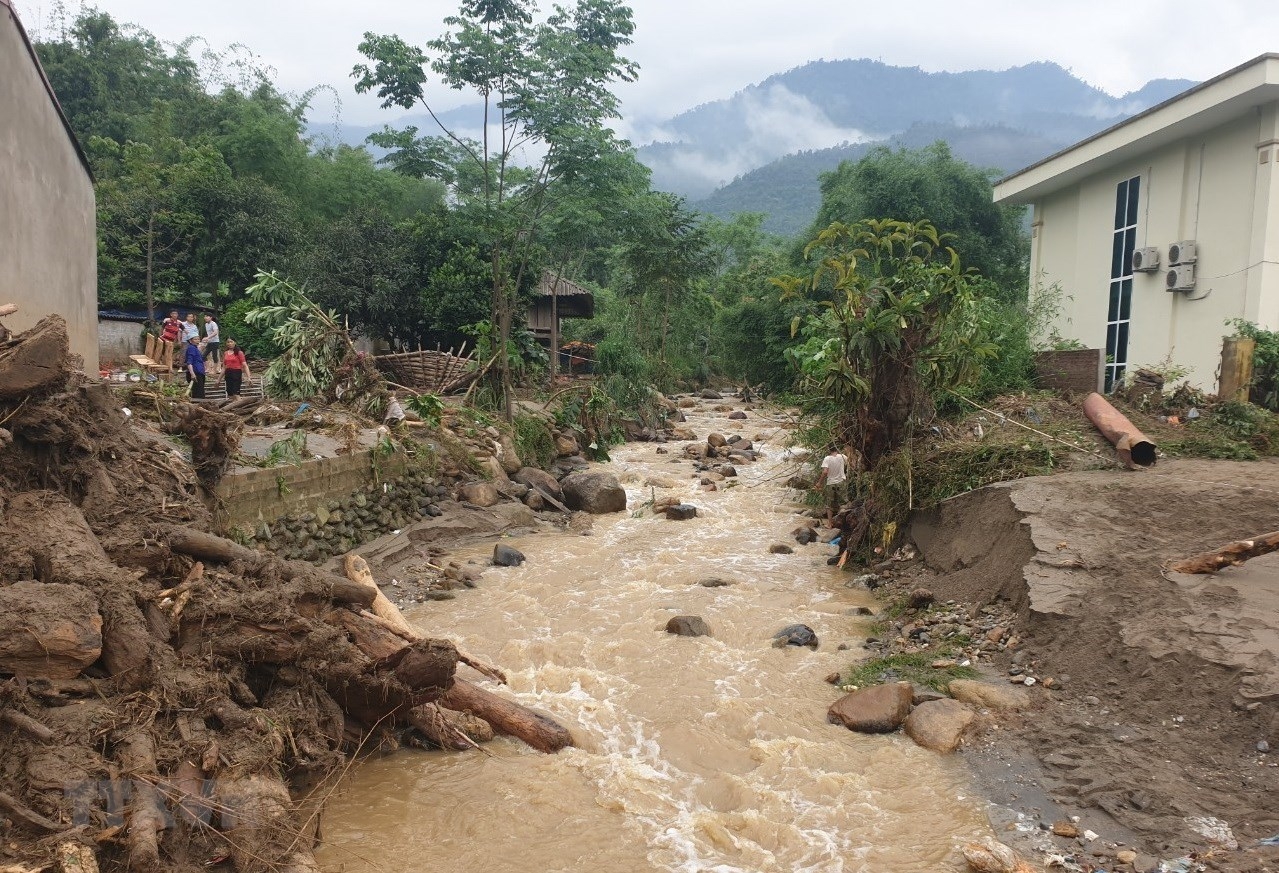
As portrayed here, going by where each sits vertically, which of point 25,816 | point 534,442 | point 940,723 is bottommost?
point 940,723

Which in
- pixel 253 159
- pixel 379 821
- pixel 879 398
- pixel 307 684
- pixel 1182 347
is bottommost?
pixel 379 821

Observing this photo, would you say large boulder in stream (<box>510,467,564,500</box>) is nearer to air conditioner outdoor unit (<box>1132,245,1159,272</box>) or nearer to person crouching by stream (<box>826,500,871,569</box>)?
person crouching by stream (<box>826,500,871,569</box>)

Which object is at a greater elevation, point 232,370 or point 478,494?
point 232,370

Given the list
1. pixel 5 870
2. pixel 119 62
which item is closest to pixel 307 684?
pixel 5 870

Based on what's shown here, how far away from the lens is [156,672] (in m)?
4.66

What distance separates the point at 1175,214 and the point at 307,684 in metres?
14.5

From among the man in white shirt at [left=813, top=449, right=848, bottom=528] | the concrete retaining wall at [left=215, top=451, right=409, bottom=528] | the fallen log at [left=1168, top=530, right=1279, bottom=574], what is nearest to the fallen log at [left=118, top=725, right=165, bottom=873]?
the concrete retaining wall at [left=215, top=451, right=409, bottom=528]

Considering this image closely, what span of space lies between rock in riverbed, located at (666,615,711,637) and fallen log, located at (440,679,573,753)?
2.35 metres

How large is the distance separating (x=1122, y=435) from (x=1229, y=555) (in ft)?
10.8

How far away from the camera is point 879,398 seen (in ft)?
33.7

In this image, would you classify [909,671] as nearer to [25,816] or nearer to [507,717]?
[507,717]

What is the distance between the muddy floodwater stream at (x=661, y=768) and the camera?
480cm

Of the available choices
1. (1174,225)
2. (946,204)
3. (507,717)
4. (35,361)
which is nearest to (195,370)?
(35,361)

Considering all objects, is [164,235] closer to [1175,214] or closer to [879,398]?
[879,398]
